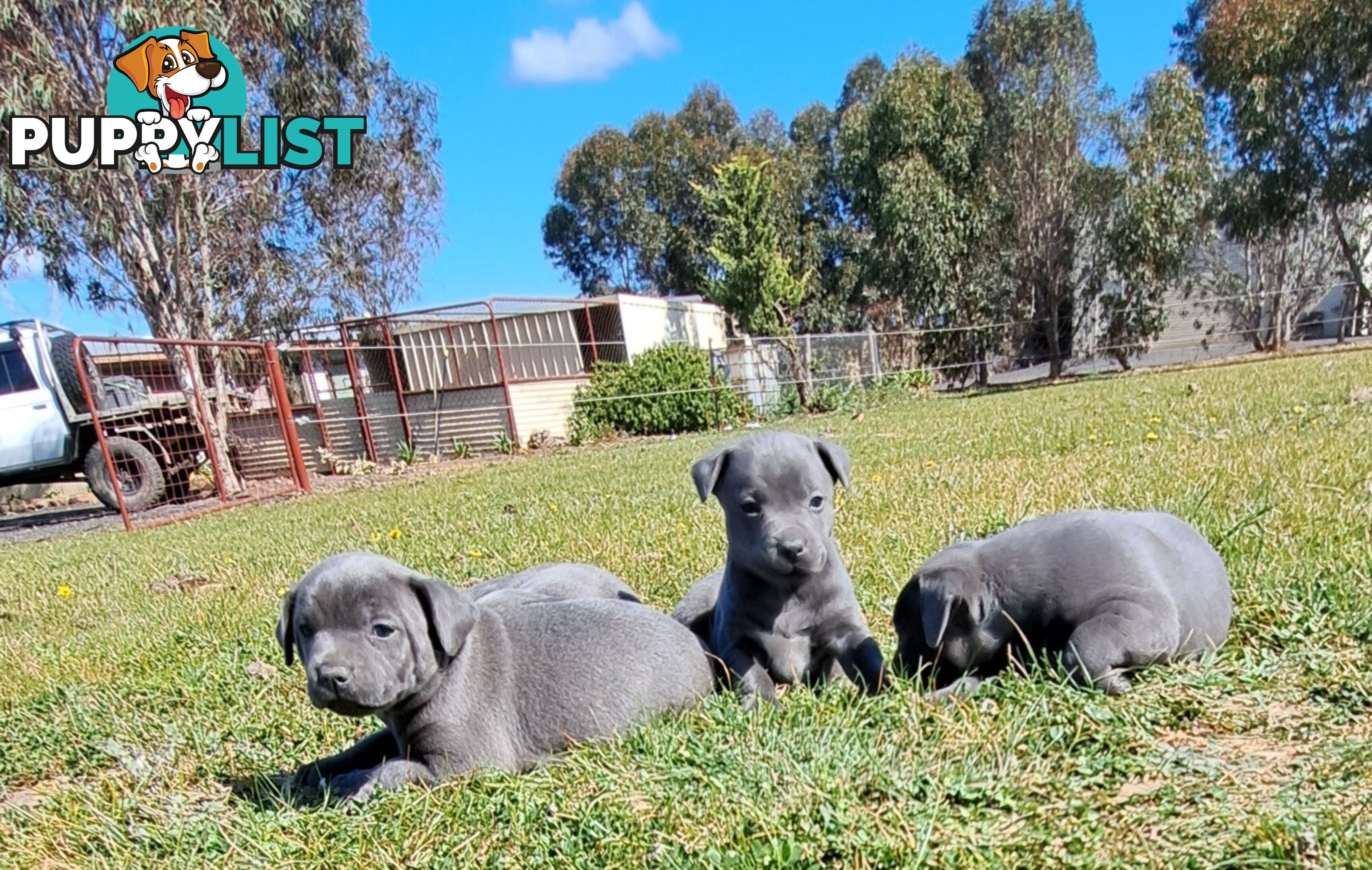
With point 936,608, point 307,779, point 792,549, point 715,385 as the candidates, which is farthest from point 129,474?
point 936,608

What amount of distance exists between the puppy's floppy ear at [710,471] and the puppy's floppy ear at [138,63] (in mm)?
16248

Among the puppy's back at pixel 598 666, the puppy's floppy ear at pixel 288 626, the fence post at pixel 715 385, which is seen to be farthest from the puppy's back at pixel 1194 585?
the fence post at pixel 715 385

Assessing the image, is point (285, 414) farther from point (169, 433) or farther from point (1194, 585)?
point (1194, 585)

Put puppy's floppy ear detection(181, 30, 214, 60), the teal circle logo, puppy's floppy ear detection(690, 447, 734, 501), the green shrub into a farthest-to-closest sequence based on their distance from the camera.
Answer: the green shrub
puppy's floppy ear detection(181, 30, 214, 60)
the teal circle logo
puppy's floppy ear detection(690, 447, 734, 501)

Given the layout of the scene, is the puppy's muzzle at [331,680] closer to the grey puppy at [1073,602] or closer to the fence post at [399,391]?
the grey puppy at [1073,602]

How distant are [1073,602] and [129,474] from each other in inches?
593

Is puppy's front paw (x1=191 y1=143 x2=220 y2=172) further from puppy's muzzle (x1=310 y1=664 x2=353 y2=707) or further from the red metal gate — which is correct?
puppy's muzzle (x1=310 y1=664 x2=353 y2=707)

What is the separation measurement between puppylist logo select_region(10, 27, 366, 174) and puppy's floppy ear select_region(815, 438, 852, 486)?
16.4 m

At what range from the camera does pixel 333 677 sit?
212 cm

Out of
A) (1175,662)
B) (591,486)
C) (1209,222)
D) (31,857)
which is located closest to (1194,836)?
(1175,662)

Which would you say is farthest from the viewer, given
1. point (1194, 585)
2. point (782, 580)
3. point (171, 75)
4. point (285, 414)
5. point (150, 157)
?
point (150, 157)

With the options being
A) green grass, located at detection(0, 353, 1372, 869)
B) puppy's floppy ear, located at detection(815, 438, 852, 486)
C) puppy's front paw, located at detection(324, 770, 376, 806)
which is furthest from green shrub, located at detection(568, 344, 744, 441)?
puppy's front paw, located at detection(324, 770, 376, 806)

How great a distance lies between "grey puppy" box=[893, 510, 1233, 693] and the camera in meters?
2.31

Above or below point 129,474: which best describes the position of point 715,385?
below
